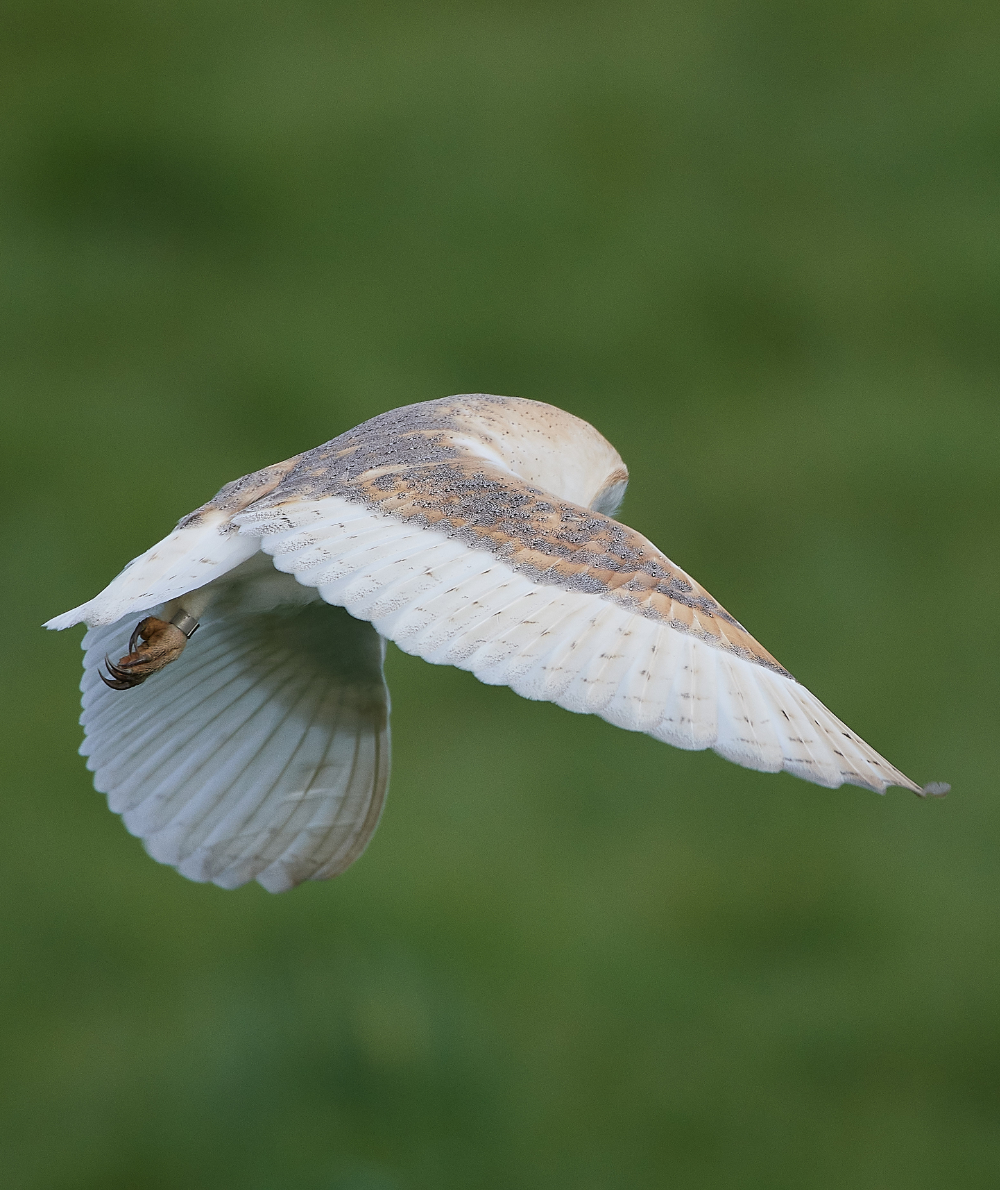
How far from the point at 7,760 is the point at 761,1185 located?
2.52m

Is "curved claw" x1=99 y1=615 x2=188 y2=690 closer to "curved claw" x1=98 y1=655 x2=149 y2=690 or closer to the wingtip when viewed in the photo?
"curved claw" x1=98 y1=655 x2=149 y2=690

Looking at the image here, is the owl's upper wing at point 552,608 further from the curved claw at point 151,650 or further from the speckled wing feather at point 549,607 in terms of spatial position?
the curved claw at point 151,650

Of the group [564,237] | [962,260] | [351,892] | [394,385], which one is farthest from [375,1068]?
[962,260]

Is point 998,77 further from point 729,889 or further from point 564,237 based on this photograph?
point 729,889

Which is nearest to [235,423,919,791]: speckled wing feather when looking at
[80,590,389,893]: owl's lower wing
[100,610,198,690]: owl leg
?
[100,610,198,690]: owl leg

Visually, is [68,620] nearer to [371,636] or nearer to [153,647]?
[153,647]

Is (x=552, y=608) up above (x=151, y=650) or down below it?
above

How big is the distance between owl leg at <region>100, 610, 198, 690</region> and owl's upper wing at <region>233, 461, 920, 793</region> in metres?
0.17

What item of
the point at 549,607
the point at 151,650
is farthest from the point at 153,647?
the point at 549,607

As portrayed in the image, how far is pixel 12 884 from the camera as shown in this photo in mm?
5512

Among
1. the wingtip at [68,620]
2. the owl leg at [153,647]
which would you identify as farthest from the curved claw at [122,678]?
the wingtip at [68,620]

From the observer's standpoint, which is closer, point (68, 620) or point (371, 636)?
point (68, 620)

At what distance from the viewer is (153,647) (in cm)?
192

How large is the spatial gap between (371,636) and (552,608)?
72cm
